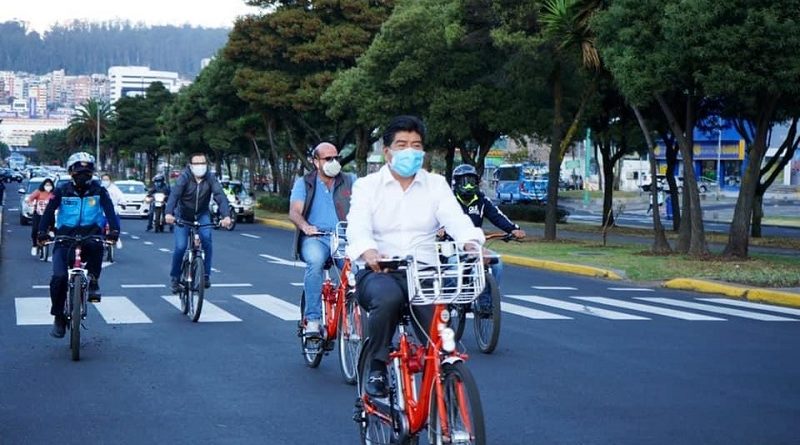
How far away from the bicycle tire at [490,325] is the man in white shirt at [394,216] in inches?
194

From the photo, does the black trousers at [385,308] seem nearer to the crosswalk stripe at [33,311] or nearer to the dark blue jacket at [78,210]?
the dark blue jacket at [78,210]

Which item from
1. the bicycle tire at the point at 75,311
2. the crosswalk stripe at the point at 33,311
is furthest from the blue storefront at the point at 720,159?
the bicycle tire at the point at 75,311

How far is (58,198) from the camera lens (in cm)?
1191

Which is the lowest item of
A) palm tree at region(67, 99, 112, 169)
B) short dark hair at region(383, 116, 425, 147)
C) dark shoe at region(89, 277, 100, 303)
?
dark shoe at region(89, 277, 100, 303)

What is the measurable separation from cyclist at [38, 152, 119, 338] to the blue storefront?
75.3 meters

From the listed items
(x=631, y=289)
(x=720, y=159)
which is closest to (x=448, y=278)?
(x=631, y=289)

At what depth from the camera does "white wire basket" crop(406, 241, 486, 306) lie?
606cm

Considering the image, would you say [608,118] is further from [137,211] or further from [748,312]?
[748,312]

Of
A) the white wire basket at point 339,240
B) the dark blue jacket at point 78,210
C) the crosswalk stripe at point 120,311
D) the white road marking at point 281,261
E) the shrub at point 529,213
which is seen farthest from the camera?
the shrub at point 529,213

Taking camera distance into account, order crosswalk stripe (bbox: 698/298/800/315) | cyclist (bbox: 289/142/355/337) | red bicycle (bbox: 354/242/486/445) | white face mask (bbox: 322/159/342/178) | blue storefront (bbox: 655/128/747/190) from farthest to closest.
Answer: blue storefront (bbox: 655/128/747/190) < crosswalk stripe (bbox: 698/298/800/315) < white face mask (bbox: 322/159/342/178) < cyclist (bbox: 289/142/355/337) < red bicycle (bbox: 354/242/486/445)

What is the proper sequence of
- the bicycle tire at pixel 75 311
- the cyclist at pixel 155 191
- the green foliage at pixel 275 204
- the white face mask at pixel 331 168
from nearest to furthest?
1. the white face mask at pixel 331 168
2. the bicycle tire at pixel 75 311
3. the cyclist at pixel 155 191
4. the green foliage at pixel 275 204

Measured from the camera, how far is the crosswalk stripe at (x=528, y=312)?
49.9 feet

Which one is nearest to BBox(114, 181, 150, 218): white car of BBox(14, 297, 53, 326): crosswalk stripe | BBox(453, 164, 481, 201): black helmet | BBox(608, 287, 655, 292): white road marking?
BBox(608, 287, 655, 292): white road marking

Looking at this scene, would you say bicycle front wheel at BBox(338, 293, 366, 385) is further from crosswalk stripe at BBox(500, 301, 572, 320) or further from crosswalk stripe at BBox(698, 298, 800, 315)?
crosswalk stripe at BBox(698, 298, 800, 315)
